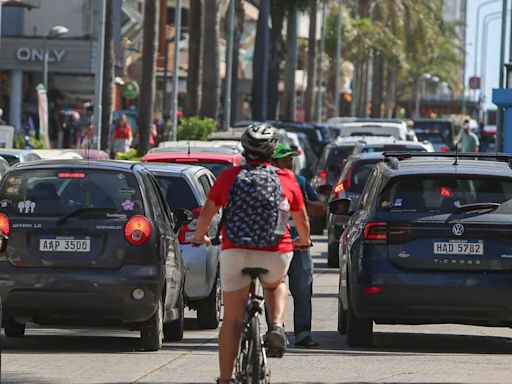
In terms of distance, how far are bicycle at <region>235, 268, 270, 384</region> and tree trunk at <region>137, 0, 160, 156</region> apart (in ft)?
103

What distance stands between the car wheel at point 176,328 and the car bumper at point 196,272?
0.78m

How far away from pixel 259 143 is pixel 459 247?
3945mm

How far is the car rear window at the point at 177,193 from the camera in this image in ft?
48.9

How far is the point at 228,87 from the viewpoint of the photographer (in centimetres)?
5722

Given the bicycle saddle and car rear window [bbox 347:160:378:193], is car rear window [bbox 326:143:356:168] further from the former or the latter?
the bicycle saddle

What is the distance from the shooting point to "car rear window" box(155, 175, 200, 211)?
1491cm

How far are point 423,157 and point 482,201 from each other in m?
1.56

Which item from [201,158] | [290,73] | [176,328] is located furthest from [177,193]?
[290,73]

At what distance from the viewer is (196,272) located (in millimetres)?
14570

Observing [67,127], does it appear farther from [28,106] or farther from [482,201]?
[482,201]

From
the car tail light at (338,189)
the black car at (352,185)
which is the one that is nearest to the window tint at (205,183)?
the black car at (352,185)

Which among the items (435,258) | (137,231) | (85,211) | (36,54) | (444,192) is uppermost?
(36,54)

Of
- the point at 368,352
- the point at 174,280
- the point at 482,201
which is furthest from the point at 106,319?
the point at 482,201

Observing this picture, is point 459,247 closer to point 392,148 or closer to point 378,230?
point 378,230
